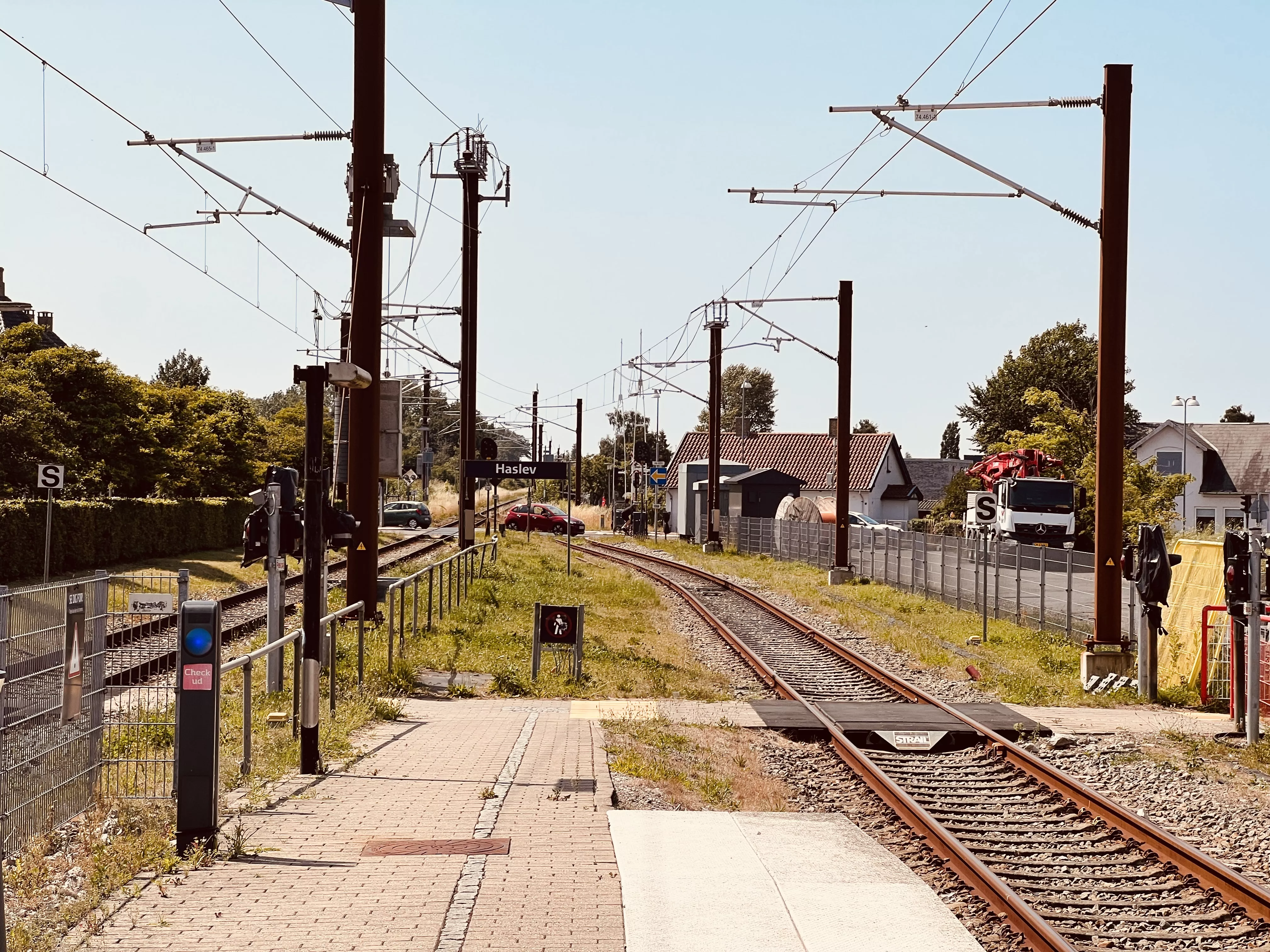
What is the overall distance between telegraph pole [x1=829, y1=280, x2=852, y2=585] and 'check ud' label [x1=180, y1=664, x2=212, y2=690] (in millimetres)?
29358

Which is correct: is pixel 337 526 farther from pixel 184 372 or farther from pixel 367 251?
pixel 184 372

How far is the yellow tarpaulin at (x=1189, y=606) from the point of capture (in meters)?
17.4

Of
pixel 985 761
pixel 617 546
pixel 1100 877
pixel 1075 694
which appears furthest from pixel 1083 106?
pixel 617 546

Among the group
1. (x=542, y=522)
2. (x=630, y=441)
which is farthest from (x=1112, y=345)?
(x=630, y=441)

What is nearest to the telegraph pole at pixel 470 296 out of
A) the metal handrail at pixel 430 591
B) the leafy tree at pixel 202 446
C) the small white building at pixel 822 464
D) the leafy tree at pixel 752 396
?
the metal handrail at pixel 430 591

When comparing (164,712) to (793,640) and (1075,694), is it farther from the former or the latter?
(793,640)

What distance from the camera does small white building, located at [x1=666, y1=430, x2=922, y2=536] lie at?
82.1 meters

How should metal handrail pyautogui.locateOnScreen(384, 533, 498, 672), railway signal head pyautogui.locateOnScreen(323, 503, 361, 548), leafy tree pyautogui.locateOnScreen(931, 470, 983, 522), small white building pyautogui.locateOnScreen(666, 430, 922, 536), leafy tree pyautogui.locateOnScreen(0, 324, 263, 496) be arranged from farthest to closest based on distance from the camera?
small white building pyautogui.locateOnScreen(666, 430, 922, 536) < leafy tree pyautogui.locateOnScreen(931, 470, 983, 522) < leafy tree pyautogui.locateOnScreen(0, 324, 263, 496) < metal handrail pyautogui.locateOnScreen(384, 533, 498, 672) < railway signal head pyautogui.locateOnScreen(323, 503, 361, 548)

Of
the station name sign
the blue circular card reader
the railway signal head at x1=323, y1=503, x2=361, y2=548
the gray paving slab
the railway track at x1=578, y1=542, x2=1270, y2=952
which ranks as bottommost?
the railway track at x1=578, y1=542, x2=1270, y2=952

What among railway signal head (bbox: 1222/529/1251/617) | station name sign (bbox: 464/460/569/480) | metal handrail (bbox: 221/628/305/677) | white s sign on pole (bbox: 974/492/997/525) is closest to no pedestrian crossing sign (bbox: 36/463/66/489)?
station name sign (bbox: 464/460/569/480)

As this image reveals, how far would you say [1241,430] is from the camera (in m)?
81.2

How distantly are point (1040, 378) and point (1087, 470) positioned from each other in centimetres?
3511

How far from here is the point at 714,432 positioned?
2099 inches

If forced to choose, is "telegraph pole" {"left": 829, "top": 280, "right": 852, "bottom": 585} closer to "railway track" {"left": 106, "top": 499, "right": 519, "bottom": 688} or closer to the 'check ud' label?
"railway track" {"left": 106, "top": 499, "right": 519, "bottom": 688}
